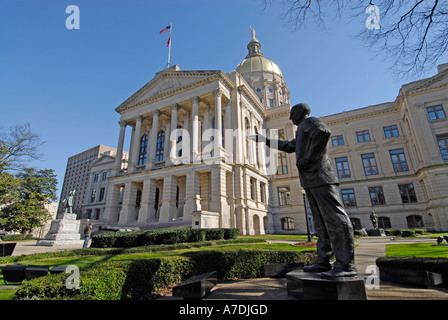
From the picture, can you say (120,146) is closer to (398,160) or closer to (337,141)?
(337,141)

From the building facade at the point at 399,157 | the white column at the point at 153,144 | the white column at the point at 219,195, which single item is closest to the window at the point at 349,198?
the building facade at the point at 399,157

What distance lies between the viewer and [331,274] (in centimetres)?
367

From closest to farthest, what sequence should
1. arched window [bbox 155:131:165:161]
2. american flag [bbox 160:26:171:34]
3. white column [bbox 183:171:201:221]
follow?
white column [bbox 183:171:201:221]
american flag [bbox 160:26:171:34]
arched window [bbox 155:131:165:161]

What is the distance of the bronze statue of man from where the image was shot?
382 centimetres

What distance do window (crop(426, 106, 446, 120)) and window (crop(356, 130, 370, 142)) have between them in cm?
831

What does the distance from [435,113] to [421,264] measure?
3710cm

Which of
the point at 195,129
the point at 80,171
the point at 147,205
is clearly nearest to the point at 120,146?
the point at 147,205

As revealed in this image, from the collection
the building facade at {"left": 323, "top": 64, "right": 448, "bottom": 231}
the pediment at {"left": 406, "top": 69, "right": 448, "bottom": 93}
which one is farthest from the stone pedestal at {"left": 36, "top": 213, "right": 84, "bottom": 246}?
the pediment at {"left": 406, "top": 69, "right": 448, "bottom": 93}

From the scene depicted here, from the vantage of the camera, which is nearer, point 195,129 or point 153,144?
point 195,129

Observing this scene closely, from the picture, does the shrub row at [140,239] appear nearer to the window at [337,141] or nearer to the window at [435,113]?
the window at [337,141]

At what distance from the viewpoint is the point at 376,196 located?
35250mm

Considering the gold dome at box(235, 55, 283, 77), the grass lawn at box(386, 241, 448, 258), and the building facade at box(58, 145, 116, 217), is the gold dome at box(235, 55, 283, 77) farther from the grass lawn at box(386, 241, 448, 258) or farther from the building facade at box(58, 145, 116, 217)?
the building facade at box(58, 145, 116, 217)
